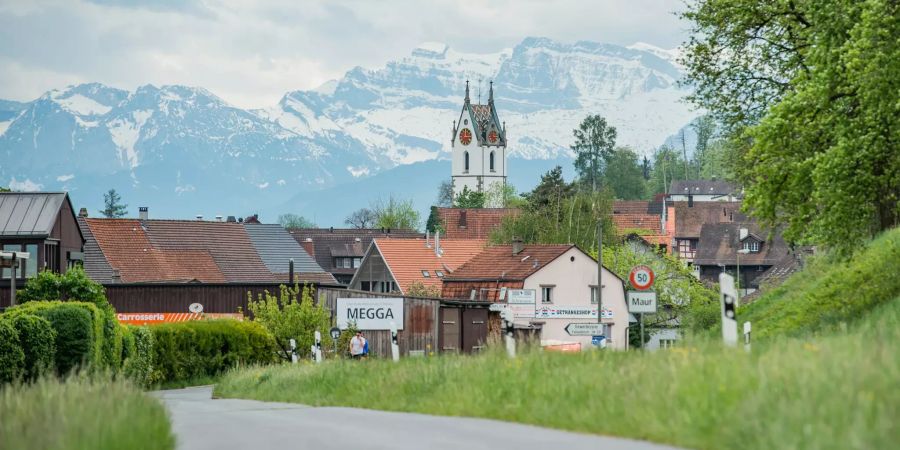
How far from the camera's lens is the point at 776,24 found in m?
35.6

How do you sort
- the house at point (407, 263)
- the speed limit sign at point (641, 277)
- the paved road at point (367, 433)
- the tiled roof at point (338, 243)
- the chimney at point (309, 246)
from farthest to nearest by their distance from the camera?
the tiled roof at point (338, 243) → the chimney at point (309, 246) → the house at point (407, 263) → the speed limit sign at point (641, 277) → the paved road at point (367, 433)

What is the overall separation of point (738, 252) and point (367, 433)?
124954 millimetres

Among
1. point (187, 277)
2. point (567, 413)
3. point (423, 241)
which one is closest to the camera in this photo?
point (567, 413)

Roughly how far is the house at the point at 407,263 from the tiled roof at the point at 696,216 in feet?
193

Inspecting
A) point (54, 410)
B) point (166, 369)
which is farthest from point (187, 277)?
point (54, 410)

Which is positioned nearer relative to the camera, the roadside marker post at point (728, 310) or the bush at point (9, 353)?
the roadside marker post at point (728, 310)

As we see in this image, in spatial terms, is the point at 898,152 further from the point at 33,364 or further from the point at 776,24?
the point at 33,364

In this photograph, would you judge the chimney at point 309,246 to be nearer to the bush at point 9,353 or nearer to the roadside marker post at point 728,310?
the bush at point 9,353

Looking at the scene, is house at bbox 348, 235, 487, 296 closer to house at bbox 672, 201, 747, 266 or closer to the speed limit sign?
house at bbox 672, 201, 747, 266

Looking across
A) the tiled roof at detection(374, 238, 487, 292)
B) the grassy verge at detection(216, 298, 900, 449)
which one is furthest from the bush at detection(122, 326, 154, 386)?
the tiled roof at detection(374, 238, 487, 292)

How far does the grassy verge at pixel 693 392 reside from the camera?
10289mm

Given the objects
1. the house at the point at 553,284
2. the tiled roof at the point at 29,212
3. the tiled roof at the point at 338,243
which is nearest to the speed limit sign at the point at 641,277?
the tiled roof at the point at 29,212

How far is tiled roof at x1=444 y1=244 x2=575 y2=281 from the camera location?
85.1 metres

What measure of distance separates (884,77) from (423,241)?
8442 cm
